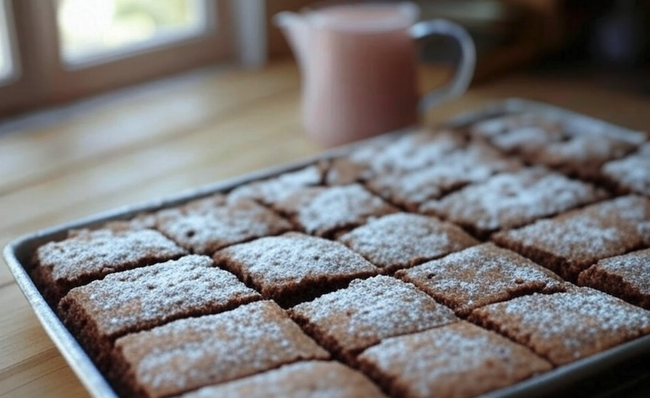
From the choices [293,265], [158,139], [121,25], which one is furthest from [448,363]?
[121,25]

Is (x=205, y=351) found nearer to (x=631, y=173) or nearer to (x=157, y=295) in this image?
(x=157, y=295)

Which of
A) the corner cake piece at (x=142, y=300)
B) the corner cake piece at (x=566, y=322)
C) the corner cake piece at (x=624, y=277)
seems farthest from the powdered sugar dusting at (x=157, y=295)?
the corner cake piece at (x=624, y=277)

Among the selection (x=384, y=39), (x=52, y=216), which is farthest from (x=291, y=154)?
(x=52, y=216)

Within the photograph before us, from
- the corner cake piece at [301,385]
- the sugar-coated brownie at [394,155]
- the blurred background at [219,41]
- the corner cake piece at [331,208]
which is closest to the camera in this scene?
the corner cake piece at [301,385]

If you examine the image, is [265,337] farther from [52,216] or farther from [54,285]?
[52,216]

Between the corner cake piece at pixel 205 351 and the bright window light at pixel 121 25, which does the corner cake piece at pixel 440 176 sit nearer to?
the corner cake piece at pixel 205 351

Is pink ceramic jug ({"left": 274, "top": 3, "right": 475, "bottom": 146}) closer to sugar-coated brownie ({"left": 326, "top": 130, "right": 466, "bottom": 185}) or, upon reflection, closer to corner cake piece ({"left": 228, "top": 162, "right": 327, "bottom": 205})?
sugar-coated brownie ({"left": 326, "top": 130, "right": 466, "bottom": 185})

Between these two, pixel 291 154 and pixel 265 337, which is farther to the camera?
pixel 291 154
